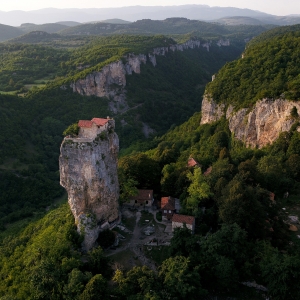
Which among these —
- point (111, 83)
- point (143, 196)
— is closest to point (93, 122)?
point (143, 196)

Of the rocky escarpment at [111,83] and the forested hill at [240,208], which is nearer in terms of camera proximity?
the forested hill at [240,208]

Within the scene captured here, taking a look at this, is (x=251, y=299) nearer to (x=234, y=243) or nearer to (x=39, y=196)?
(x=234, y=243)

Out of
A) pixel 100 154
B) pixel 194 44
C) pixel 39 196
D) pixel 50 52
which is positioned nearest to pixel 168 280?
pixel 100 154

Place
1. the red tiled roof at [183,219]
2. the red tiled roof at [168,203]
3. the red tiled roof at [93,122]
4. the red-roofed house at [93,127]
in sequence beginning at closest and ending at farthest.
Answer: the red tiled roof at [183,219] < the red-roofed house at [93,127] < the red tiled roof at [93,122] < the red tiled roof at [168,203]

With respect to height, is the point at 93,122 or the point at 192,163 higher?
the point at 93,122

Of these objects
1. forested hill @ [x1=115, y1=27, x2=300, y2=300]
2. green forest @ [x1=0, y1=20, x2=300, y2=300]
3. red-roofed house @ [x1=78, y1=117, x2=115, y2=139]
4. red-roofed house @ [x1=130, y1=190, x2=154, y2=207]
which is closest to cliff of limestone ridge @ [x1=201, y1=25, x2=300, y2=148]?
green forest @ [x1=0, y1=20, x2=300, y2=300]

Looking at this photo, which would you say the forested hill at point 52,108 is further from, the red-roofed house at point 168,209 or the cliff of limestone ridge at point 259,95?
the red-roofed house at point 168,209

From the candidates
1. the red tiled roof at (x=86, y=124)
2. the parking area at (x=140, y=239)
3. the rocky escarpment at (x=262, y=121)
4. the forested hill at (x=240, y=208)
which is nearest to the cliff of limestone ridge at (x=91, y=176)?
the red tiled roof at (x=86, y=124)

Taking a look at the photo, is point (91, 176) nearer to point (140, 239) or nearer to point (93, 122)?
point (93, 122)
